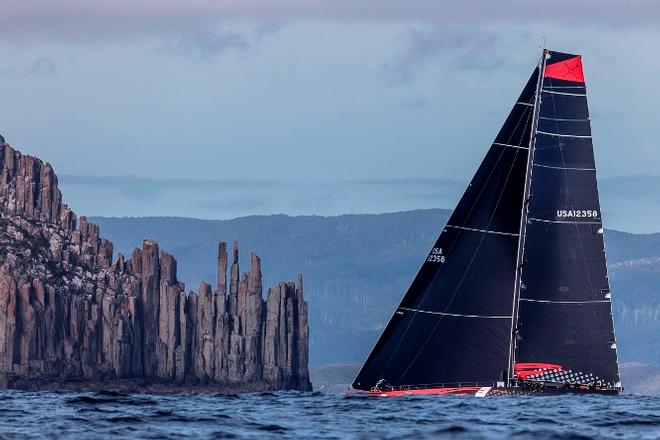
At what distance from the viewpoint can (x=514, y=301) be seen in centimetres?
7294

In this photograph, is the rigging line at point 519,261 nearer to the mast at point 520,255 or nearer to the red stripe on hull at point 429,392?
the mast at point 520,255

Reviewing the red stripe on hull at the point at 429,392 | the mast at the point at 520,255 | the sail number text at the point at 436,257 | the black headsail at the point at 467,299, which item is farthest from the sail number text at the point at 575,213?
the red stripe on hull at the point at 429,392

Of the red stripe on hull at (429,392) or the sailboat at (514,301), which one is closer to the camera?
the red stripe on hull at (429,392)

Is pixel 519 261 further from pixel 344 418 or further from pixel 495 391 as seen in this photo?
pixel 344 418

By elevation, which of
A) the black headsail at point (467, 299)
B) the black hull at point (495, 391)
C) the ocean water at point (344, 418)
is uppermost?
the black headsail at point (467, 299)

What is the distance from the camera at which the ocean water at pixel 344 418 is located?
52406 millimetres

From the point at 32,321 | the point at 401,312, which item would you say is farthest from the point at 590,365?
the point at 32,321

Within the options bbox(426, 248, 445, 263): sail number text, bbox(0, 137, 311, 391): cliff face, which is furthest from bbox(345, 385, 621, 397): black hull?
bbox(0, 137, 311, 391): cliff face

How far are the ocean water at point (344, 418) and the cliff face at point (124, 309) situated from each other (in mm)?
59162

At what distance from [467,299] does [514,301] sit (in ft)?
5.69

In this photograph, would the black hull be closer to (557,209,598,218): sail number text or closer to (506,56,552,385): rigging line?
(506,56,552,385): rigging line

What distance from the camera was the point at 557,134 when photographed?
2931 inches

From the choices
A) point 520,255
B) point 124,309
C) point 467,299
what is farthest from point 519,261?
point 124,309

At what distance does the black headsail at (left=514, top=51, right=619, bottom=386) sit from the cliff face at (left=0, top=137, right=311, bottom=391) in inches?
2281
